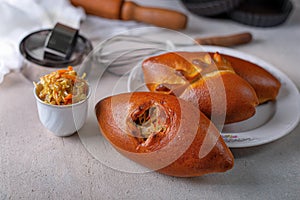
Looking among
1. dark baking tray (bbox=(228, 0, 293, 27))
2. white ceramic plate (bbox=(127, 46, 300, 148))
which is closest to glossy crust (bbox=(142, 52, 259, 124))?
white ceramic plate (bbox=(127, 46, 300, 148))

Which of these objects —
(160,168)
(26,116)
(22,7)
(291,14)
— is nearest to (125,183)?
(160,168)

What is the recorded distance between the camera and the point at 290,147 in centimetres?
96

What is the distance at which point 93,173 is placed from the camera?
2.78ft

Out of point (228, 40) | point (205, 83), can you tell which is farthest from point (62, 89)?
point (228, 40)

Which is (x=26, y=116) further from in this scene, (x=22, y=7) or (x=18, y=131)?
(x=22, y=7)

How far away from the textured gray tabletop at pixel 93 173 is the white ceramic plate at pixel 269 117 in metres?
0.04

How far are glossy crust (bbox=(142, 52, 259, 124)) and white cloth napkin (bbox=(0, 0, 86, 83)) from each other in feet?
1.24

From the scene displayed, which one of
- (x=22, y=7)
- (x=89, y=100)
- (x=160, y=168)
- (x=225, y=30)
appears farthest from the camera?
(x=225, y=30)

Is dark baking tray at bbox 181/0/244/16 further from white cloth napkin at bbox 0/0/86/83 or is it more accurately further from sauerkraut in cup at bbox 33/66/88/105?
sauerkraut in cup at bbox 33/66/88/105

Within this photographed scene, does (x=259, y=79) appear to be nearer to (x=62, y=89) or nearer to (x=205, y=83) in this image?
(x=205, y=83)

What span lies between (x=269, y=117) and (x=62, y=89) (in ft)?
1.53

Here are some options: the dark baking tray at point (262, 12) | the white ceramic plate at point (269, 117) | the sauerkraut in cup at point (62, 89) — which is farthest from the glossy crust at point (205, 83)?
the dark baking tray at point (262, 12)

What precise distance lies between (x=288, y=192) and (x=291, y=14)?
0.87 metres

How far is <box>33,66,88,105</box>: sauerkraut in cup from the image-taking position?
86cm
